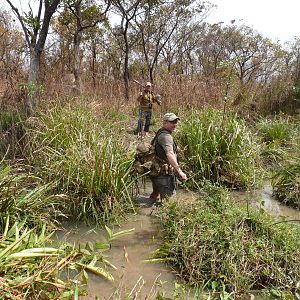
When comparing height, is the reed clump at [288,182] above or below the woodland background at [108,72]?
below

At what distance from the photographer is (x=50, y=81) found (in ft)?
21.5

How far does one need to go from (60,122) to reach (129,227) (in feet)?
6.95

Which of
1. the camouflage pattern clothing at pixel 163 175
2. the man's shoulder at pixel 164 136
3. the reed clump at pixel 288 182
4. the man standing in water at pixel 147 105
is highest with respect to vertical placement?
the man standing in water at pixel 147 105

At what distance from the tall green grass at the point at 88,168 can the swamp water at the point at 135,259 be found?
257mm

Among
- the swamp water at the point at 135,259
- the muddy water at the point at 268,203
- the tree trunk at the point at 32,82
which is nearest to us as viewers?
the swamp water at the point at 135,259

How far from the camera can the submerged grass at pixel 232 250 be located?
290 centimetres

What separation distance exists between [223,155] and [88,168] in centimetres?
251

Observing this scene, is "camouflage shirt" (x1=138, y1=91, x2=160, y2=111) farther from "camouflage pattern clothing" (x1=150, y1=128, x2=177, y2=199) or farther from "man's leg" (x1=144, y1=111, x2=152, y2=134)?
"camouflage pattern clothing" (x1=150, y1=128, x2=177, y2=199)

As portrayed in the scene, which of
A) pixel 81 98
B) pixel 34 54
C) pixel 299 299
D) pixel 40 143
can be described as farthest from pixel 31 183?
pixel 34 54

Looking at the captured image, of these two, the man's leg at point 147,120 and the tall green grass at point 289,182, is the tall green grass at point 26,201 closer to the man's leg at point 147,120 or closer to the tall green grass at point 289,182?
the tall green grass at point 289,182

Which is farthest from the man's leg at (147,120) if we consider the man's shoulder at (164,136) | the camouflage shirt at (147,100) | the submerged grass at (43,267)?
the submerged grass at (43,267)

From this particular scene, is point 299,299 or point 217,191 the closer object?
point 299,299

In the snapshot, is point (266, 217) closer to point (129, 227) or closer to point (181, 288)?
point (181, 288)

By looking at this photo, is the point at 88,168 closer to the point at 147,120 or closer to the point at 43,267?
the point at 43,267
